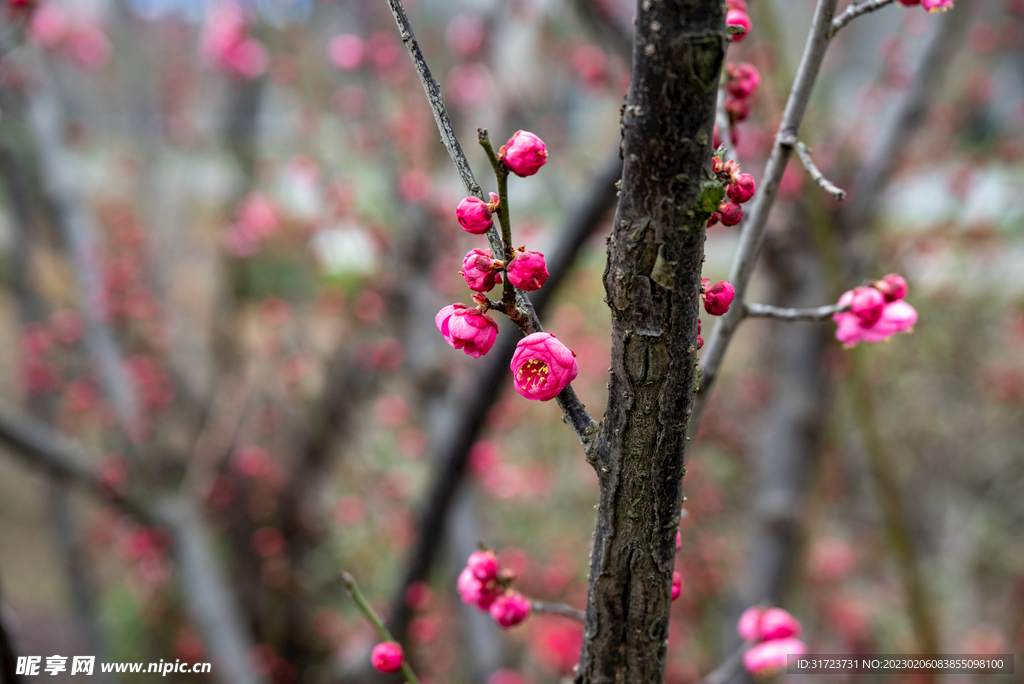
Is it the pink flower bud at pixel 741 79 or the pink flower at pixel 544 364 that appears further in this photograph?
the pink flower bud at pixel 741 79

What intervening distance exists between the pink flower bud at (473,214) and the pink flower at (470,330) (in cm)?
8

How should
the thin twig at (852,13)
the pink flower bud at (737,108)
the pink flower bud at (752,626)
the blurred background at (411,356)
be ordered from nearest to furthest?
1. the thin twig at (852,13)
2. the pink flower bud at (737,108)
3. the pink flower bud at (752,626)
4. the blurred background at (411,356)

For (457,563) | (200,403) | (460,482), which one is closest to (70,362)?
(200,403)

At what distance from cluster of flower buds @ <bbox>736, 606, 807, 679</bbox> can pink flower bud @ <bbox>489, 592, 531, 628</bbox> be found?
0.42m

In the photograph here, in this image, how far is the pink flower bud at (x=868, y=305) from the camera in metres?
0.83

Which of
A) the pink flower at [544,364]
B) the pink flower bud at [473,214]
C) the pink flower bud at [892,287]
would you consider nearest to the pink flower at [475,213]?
the pink flower bud at [473,214]

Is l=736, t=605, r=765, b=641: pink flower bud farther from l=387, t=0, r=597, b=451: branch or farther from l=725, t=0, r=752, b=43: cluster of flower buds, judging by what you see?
l=725, t=0, r=752, b=43: cluster of flower buds

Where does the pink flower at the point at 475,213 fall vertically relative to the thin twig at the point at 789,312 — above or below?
below

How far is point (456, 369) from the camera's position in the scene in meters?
3.18

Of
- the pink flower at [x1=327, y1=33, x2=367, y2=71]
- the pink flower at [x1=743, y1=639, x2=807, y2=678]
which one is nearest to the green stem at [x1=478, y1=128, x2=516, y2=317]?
the pink flower at [x1=743, y1=639, x2=807, y2=678]

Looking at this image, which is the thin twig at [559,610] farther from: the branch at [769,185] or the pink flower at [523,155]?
the pink flower at [523,155]

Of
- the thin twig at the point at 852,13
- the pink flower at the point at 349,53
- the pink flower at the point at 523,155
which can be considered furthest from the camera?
the pink flower at the point at 349,53

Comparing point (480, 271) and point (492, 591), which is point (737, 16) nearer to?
point (480, 271)

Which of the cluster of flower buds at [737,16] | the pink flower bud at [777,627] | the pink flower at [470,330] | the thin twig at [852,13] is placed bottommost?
the pink flower bud at [777,627]
